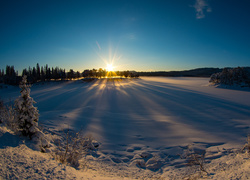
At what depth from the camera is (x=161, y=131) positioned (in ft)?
25.1

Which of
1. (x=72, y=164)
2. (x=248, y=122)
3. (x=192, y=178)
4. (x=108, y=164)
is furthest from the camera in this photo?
(x=248, y=122)

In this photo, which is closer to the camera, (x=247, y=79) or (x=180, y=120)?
(x=180, y=120)

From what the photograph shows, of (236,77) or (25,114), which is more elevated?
(236,77)

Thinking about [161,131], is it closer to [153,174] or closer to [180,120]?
[180,120]

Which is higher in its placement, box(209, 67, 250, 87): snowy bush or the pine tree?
box(209, 67, 250, 87): snowy bush

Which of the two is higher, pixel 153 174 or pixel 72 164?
pixel 72 164

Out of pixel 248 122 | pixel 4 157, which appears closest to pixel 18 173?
pixel 4 157

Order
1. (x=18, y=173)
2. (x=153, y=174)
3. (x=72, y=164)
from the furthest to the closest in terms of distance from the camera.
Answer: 1. (x=153, y=174)
2. (x=72, y=164)
3. (x=18, y=173)

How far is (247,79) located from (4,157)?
36906 millimetres

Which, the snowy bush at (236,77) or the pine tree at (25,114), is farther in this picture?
the snowy bush at (236,77)

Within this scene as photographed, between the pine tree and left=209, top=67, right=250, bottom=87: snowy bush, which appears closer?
the pine tree

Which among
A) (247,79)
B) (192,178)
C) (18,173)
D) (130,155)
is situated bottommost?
(130,155)

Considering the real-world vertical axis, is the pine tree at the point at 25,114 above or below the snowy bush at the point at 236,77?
below

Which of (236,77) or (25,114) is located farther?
(236,77)
